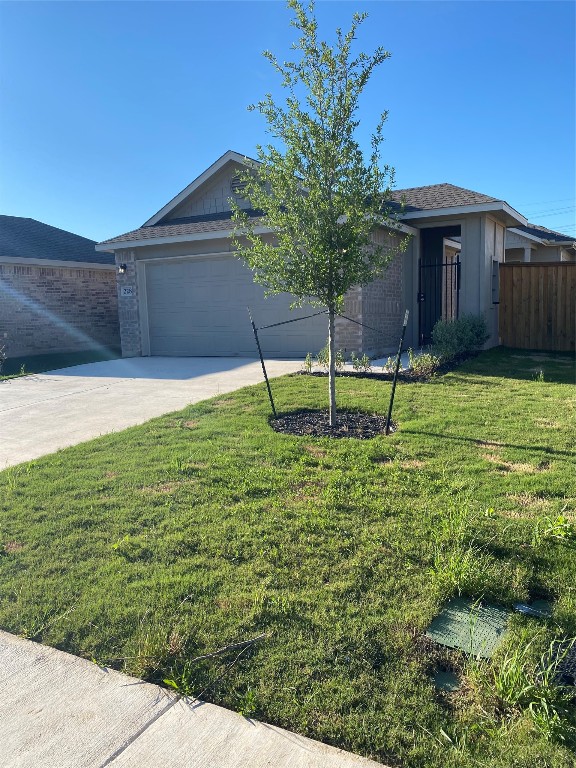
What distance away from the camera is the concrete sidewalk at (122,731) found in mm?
2152

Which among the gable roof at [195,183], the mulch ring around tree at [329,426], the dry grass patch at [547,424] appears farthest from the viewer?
the gable roof at [195,183]

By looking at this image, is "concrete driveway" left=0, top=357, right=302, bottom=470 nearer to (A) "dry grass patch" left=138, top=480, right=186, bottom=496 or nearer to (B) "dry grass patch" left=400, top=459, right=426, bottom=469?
(A) "dry grass patch" left=138, top=480, right=186, bottom=496

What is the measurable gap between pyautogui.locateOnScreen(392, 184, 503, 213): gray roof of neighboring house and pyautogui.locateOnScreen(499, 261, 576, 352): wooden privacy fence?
189cm

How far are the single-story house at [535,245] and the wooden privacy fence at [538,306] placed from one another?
217 inches

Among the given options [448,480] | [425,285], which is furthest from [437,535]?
[425,285]

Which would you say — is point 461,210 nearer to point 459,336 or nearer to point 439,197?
point 439,197

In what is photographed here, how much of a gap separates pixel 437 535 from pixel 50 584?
95.0 inches

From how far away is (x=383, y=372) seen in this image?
33.9 feet

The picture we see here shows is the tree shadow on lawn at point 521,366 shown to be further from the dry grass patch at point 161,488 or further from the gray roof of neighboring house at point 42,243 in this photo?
the gray roof of neighboring house at point 42,243

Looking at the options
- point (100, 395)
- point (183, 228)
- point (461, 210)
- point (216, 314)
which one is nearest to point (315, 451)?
point (100, 395)

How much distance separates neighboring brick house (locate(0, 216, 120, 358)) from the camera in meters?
16.3

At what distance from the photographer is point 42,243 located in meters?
18.3

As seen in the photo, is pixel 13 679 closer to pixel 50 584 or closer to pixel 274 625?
pixel 50 584

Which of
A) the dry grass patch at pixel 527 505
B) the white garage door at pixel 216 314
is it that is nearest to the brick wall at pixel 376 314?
the white garage door at pixel 216 314
